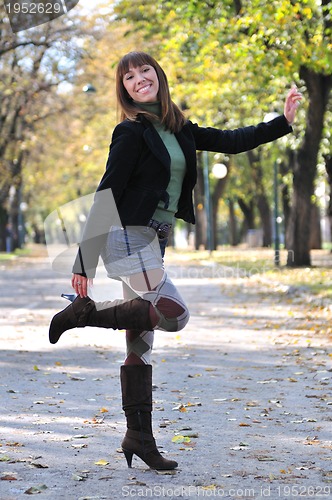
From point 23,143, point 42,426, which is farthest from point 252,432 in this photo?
Result: point 23,143

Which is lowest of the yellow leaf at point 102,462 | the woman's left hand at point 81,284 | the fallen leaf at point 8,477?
the yellow leaf at point 102,462

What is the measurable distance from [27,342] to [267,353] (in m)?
2.80

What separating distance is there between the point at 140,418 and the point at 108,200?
1.06 metres

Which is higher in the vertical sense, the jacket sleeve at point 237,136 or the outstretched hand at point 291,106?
the outstretched hand at point 291,106

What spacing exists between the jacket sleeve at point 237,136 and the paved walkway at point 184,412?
157 cm

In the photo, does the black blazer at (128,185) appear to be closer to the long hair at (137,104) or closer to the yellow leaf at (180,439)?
the long hair at (137,104)

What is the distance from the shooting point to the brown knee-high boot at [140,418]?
17.0ft

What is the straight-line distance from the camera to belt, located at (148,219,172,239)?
5.02 metres

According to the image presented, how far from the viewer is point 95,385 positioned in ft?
28.5

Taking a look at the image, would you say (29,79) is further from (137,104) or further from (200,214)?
(137,104)

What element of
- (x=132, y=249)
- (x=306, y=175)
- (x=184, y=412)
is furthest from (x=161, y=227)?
(x=306, y=175)

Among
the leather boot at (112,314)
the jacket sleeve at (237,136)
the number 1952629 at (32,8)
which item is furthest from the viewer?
the number 1952629 at (32,8)

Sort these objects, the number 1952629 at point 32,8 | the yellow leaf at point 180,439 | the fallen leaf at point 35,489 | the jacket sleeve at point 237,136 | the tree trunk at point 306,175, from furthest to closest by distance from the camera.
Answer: the number 1952629 at point 32,8 → the tree trunk at point 306,175 → the yellow leaf at point 180,439 → the jacket sleeve at point 237,136 → the fallen leaf at point 35,489

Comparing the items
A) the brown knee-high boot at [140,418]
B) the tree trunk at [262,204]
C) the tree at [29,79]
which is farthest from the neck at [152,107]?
the tree trunk at [262,204]
